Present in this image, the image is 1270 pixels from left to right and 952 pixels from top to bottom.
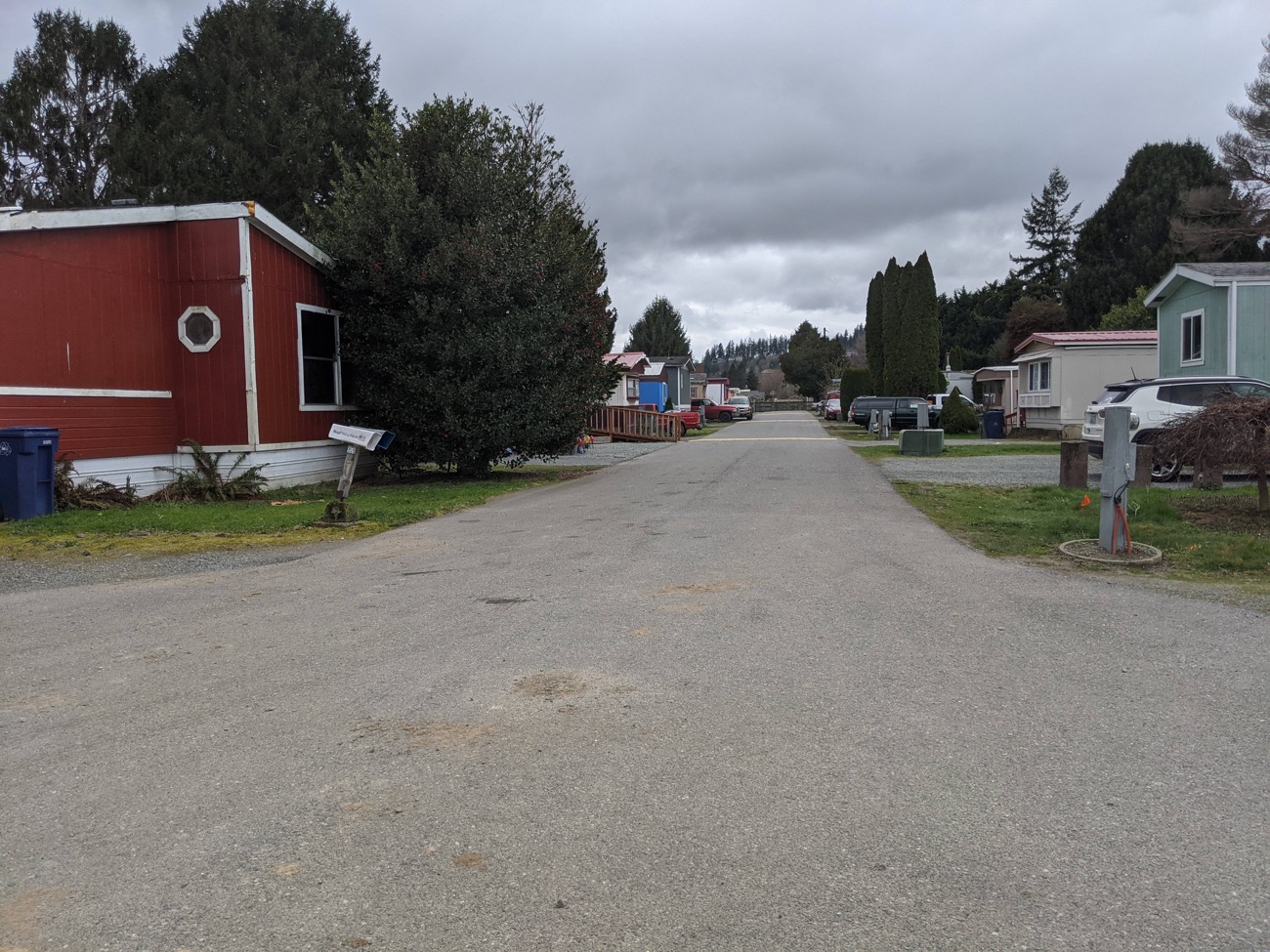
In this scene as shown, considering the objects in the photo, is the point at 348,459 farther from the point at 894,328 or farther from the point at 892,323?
the point at 892,323

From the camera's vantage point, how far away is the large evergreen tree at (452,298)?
54.3 ft

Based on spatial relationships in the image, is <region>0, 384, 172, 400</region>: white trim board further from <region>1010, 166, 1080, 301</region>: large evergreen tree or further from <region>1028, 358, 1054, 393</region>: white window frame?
<region>1010, 166, 1080, 301</region>: large evergreen tree

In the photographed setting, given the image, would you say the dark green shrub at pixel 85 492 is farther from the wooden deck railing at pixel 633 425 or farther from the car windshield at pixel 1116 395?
the wooden deck railing at pixel 633 425

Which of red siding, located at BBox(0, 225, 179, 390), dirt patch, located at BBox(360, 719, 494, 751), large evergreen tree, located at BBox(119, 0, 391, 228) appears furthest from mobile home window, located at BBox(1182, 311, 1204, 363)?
large evergreen tree, located at BBox(119, 0, 391, 228)

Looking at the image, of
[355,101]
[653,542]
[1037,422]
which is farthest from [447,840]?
[355,101]

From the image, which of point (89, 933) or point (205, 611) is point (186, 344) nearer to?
point (205, 611)

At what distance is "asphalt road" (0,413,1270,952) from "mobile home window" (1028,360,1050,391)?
29.4 m

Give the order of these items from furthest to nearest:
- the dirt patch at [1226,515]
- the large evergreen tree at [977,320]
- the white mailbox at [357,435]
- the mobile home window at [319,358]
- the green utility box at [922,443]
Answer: the large evergreen tree at [977,320], the green utility box at [922,443], the mobile home window at [319,358], the white mailbox at [357,435], the dirt patch at [1226,515]

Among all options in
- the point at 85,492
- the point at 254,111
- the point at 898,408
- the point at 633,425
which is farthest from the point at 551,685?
the point at 254,111

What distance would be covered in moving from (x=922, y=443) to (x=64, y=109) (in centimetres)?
3631

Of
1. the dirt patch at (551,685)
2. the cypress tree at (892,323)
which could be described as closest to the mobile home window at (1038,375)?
the cypress tree at (892,323)

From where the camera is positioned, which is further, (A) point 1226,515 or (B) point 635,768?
(A) point 1226,515

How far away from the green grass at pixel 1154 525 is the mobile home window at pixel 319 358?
10.4 meters

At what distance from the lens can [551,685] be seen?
531cm
